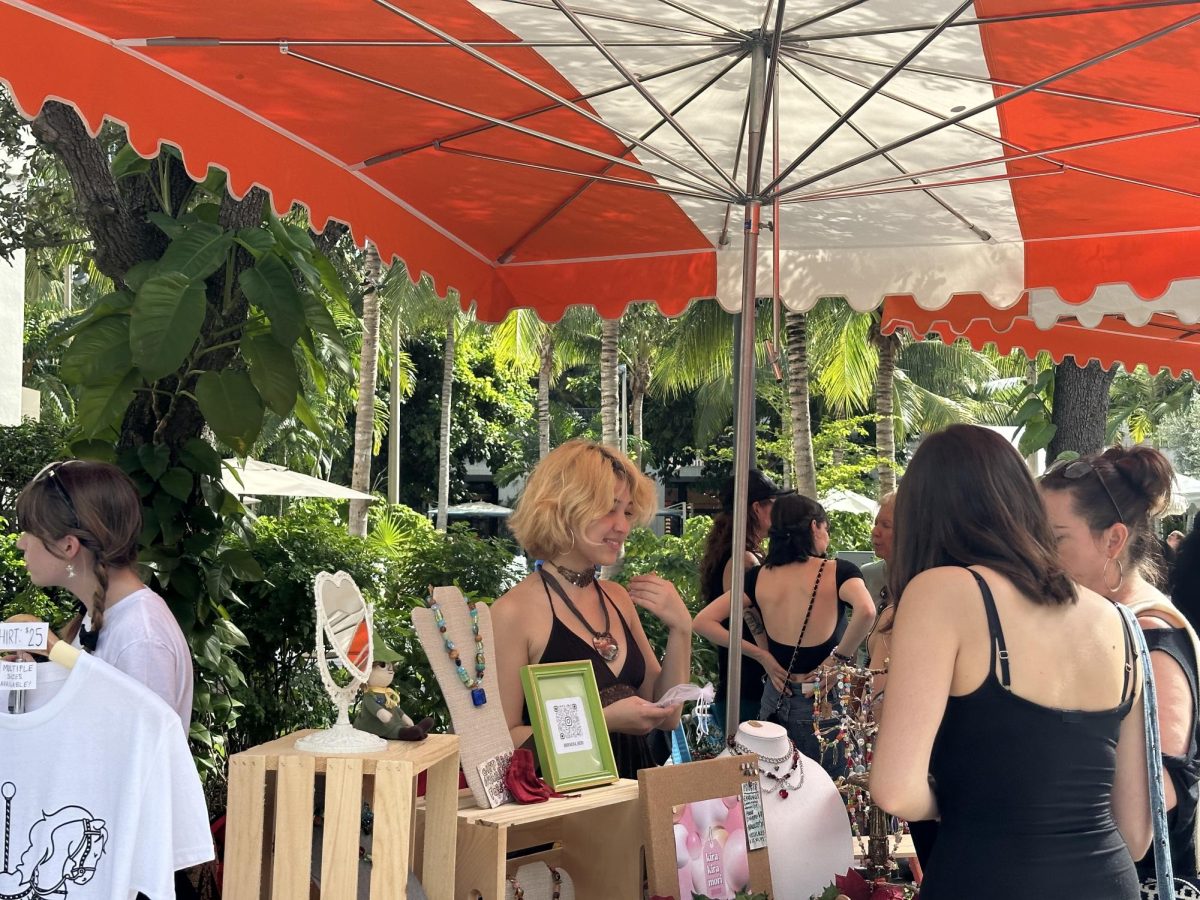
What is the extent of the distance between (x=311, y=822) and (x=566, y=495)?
106 cm

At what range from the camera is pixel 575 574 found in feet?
10.3

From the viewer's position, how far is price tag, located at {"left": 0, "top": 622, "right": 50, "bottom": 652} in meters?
2.25

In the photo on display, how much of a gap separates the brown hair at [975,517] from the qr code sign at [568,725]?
94 cm

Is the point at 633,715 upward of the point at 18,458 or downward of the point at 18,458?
downward

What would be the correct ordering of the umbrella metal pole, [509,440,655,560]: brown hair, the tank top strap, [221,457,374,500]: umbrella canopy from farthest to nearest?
1. [221,457,374,500]: umbrella canopy
2. the umbrella metal pole
3. [509,440,655,560]: brown hair
4. the tank top strap

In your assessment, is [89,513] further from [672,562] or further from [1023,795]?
[672,562]

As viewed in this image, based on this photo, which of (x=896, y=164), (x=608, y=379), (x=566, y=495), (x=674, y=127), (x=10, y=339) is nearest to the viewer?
(x=566, y=495)

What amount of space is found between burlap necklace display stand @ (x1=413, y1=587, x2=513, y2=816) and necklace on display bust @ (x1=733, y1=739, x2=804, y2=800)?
604 millimetres

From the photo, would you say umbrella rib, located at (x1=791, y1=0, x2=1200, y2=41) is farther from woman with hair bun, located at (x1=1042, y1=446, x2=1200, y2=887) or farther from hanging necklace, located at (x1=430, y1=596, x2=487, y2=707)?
hanging necklace, located at (x1=430, y1=596, x2=487, y2=707)

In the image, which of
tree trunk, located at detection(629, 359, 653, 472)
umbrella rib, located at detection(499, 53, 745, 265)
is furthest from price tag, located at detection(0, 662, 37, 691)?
tree trunk, located at detection(629, 359, 653, 472)

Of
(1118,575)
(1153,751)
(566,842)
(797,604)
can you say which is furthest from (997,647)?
(797,604)

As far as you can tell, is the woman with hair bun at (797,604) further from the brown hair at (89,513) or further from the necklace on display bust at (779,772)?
the brown hair at (89,513)

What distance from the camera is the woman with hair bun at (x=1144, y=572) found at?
94.8 inches

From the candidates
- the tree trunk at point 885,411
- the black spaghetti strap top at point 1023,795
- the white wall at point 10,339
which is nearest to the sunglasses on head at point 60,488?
the black spaghetti strap top at point 1023,795
